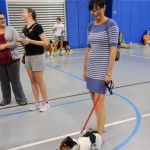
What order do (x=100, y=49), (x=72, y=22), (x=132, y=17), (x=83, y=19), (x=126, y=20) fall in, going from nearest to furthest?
(x=100, y=49)
(x=72, y=22)
(x=83, y=19)
(x=126, y=20)
(x=132, y=17)

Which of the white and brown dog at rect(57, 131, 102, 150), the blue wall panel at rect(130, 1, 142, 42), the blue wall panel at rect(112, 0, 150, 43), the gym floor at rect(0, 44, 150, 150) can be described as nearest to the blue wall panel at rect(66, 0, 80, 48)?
the blue wall panel at rect(112, 0, 150, 43)

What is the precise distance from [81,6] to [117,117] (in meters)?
8.33

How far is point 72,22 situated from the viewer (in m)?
10.6

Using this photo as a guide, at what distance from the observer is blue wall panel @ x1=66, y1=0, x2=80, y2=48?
10.4 metres

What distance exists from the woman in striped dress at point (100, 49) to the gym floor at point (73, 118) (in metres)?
0.53

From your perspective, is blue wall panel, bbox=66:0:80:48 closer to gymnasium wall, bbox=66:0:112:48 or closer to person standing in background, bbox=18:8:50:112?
gymnasium wall, bbox=66:0:112:48

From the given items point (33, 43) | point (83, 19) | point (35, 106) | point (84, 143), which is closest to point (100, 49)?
point (84, 143)

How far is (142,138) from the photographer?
103 inches

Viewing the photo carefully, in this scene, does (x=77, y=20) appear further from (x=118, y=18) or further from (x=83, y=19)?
(x=118, y=18)

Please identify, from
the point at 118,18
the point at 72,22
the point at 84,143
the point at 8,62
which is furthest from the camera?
the point at 118,18

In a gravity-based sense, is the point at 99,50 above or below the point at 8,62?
above

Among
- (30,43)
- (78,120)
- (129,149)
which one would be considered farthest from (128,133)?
(30,43)

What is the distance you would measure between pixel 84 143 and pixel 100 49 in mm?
947

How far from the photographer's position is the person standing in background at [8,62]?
11.2 ft
